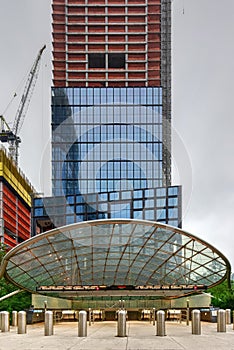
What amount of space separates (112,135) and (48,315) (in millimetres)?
107684

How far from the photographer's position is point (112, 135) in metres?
134

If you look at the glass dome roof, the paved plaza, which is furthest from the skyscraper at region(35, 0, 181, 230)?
the paved plaza

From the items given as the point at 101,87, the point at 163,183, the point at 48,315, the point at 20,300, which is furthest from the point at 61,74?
the point at 48,315

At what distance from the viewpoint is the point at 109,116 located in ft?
441

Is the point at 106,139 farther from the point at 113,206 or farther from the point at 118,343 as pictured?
the point at 118,343

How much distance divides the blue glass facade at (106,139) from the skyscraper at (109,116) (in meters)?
0.23

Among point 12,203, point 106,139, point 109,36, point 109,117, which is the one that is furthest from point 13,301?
point 109,36

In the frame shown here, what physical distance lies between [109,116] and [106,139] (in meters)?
5.53

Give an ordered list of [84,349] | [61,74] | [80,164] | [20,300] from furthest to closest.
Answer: [61,74] → [80,164] → [20,300] → [84,349]

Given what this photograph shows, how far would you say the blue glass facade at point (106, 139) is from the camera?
13300cm

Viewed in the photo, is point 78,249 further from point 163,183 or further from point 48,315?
point 163,183

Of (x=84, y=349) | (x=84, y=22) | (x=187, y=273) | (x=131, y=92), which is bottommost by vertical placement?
(x=84, y=349)

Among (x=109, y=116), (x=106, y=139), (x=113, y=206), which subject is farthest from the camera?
(x=109, y=116)

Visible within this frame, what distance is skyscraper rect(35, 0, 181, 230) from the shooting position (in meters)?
117
